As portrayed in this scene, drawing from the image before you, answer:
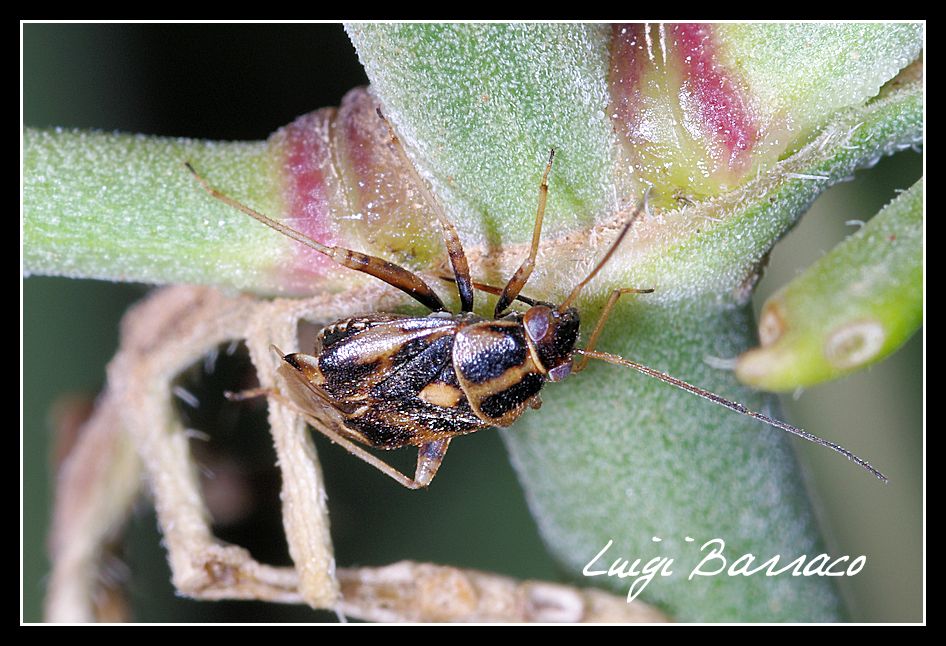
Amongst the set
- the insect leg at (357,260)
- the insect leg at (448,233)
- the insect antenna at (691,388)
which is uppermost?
the insect leg at (448,233)

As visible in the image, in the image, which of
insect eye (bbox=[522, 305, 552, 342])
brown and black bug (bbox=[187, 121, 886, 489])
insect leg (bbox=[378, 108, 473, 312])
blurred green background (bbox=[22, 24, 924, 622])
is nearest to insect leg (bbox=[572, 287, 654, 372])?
brown and black bug (bbox=[187, 121, 886, 489])

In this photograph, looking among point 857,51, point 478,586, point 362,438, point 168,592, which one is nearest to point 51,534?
point 168,592

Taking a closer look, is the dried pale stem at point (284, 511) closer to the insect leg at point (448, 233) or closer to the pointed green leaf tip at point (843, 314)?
the insect leg at point (448, 233)

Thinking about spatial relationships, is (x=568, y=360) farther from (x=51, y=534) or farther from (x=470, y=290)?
(x=51, y=534)

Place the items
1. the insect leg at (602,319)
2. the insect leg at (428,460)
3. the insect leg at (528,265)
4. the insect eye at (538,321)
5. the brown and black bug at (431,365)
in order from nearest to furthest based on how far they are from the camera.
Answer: the insect leg at (528,265)
the insect leg at (602,319)
the brown and black bug at (431,365)
the insect eye at (538,321)
the insect leg at (428,460)

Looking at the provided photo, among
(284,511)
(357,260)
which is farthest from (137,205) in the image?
(284,511)

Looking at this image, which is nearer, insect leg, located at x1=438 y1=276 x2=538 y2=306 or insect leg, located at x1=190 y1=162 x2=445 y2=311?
insect leg, located at x1=190 y1=162 x2=445 y2=311

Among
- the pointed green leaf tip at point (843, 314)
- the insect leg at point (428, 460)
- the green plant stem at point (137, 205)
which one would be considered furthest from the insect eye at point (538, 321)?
the pointed green leaf tip at point (843, 314)

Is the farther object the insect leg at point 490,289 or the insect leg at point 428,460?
the insect leg at point 428,460

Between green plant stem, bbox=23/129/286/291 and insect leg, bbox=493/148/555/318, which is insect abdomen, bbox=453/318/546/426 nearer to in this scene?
insect leg, bbox=493/148/555/318
